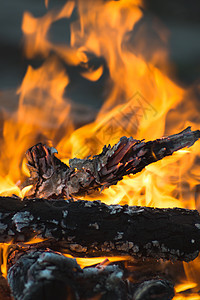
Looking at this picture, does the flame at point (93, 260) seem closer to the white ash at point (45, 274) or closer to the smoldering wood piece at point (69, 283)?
the smoldering wood piece at point (69, 283)

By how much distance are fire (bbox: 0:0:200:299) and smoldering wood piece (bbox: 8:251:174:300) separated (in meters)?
1.24

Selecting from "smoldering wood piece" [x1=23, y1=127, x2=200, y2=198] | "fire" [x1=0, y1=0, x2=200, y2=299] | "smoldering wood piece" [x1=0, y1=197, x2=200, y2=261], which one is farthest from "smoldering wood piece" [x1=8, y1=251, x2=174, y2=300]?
"fire" [x1=0, y1=0, x2=200, y2=299]

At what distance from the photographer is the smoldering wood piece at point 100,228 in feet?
4.08

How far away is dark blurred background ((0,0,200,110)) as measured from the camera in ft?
8.02

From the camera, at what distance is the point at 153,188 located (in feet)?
6.72

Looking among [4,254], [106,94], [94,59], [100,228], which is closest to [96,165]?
[100,228]

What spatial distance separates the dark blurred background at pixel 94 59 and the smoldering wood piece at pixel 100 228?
1367mm

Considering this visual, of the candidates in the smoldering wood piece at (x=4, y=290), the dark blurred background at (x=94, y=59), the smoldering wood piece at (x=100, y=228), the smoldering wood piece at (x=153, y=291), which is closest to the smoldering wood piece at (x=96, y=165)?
the smoldering wood piece at (x=100, y=228)

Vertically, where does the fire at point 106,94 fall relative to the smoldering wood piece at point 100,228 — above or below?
above

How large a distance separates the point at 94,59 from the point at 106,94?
0.27m

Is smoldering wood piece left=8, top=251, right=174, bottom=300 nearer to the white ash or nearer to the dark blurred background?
the white ash

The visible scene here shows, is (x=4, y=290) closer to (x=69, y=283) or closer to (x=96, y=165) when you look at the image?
(x=69, y=283)

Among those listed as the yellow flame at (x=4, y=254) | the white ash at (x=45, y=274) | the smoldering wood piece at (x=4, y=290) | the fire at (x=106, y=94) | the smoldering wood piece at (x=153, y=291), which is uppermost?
the fire at (x=106, y=94)

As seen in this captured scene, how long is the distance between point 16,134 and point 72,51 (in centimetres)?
74
